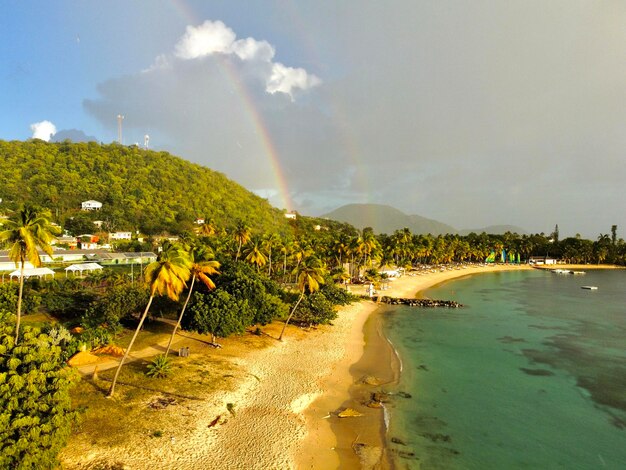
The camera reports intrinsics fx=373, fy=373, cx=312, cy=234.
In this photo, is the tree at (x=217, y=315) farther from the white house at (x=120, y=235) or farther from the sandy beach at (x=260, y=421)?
the white house at (x=120, y=235)

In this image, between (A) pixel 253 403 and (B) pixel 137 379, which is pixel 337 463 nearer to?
(A) pixel 253 403

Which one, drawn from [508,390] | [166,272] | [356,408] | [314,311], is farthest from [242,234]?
[508,390]

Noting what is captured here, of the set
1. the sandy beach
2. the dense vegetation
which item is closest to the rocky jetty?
the dense vegetation

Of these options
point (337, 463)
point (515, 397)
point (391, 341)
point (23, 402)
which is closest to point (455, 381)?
point (515, 397)

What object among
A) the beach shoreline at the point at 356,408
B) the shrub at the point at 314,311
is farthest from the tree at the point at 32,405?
the shrub at the point at 314,311

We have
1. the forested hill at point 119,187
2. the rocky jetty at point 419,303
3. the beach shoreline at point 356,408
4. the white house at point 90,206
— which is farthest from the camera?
the white house at point 90,206

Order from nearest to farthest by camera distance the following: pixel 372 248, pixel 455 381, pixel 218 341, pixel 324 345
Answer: pixel 455 381 < pixel 218 341 < pixel 324 345 < pixel 372 248
